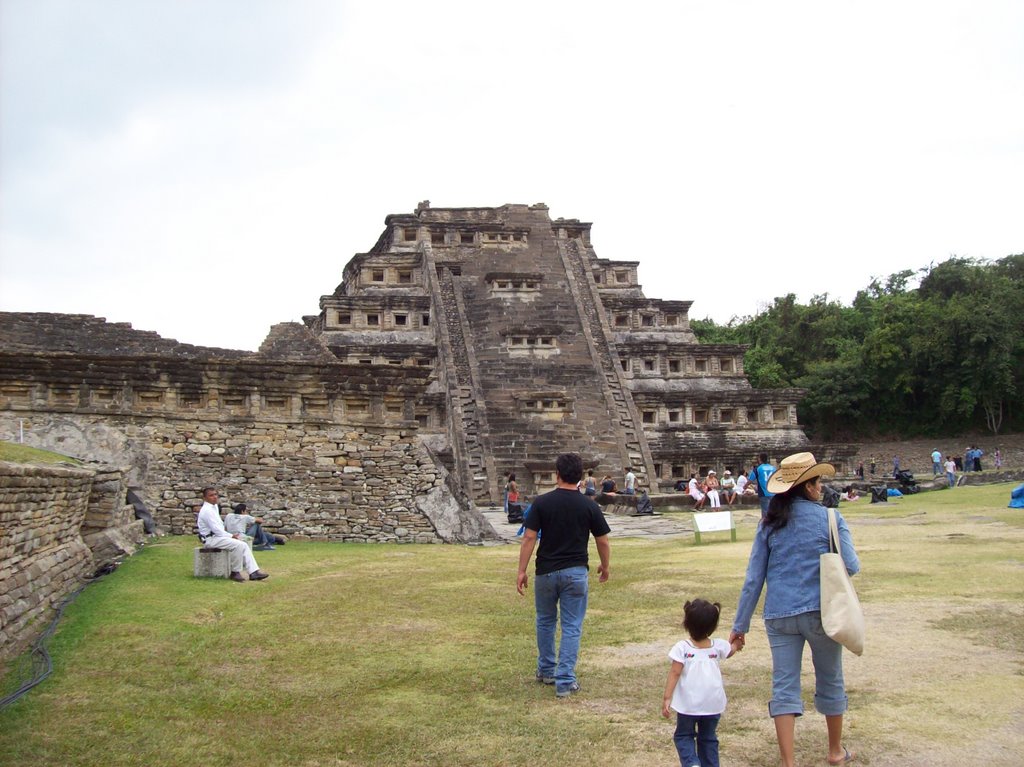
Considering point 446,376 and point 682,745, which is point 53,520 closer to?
point 682,745

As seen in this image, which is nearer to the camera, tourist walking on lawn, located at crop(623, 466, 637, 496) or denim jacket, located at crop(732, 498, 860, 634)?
denim jacket, located at crop(732, 498, 860, 634)

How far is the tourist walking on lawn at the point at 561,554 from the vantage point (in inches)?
256

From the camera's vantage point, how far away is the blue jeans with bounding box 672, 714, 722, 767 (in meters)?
4.73

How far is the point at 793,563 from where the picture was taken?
505 cm

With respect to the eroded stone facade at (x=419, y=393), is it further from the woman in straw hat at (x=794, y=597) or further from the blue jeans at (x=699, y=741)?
the blue jeans at (x=699, y=741)

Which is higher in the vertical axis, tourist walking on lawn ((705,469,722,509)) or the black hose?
tourist walking on lawn ((705,469,722,509))

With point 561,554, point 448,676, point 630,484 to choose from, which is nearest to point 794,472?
point 561,554

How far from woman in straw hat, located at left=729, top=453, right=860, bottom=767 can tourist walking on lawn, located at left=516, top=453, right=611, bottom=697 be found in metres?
1.54

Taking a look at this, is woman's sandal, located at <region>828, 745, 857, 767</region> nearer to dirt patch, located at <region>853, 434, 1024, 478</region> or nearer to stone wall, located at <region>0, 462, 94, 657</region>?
stone wall, located at <region>0, 462, 94, 657</region>

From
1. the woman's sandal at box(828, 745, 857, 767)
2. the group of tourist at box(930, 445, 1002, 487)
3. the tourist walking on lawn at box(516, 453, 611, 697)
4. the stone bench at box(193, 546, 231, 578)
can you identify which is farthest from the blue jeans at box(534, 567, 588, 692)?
the group of tourist at box(930, 445, 1002, 487)

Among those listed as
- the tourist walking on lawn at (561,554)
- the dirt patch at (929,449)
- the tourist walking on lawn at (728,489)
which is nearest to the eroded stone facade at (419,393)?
the tourist walking on lawn at (728,489)

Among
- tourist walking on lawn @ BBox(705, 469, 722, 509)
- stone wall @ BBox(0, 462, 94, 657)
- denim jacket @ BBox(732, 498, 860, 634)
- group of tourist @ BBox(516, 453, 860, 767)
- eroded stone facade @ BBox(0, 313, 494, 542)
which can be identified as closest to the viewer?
group of tourist @ BBox(516, 453, 860, 767)

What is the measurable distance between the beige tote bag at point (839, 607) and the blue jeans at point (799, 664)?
125 mm

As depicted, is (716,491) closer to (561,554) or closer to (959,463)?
(561,554)
